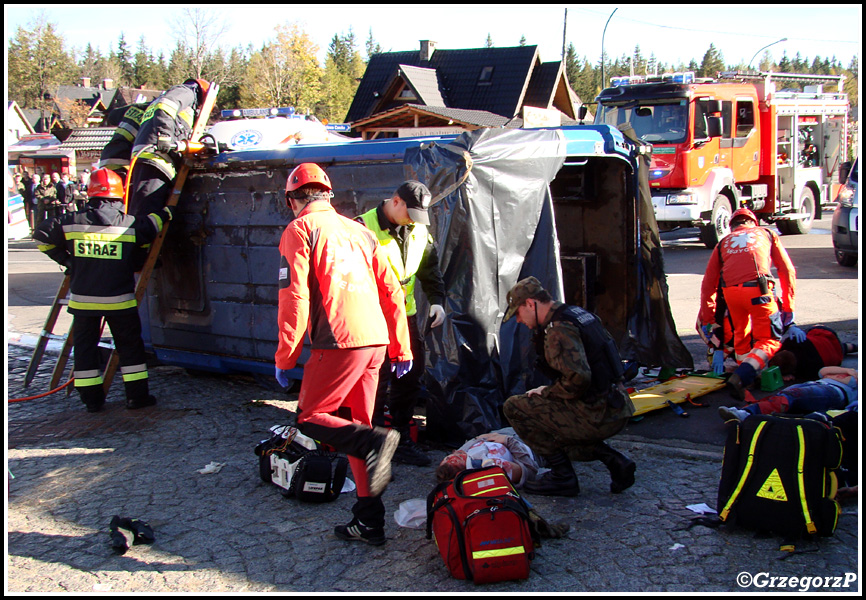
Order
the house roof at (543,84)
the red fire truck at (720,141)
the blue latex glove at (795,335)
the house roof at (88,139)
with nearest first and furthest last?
the blue latex glove at (795,335)
the red fire truck at (720,141)
the house roof at (88,139)
the house roof at (543,84)

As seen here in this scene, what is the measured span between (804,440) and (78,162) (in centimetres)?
3721

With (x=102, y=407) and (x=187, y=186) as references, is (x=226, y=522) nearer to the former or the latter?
(x=102, y=407)

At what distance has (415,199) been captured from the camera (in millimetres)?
4641

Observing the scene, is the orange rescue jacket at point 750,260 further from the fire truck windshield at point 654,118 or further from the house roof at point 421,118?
the house roof at point 421,118

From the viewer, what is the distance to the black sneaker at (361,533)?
12.1ft

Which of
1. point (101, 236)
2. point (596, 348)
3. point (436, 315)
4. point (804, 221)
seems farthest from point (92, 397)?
point (804, 221)

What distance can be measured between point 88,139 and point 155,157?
32535mm

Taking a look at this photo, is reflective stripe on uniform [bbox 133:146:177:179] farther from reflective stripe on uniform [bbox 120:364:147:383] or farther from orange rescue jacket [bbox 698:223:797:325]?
orange rescue jacket [bbox 698:223:797:325]

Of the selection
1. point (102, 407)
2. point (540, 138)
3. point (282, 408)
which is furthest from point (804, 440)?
point (102, 407)

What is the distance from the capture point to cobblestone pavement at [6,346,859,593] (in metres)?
3.39

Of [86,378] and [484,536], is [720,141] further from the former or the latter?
[484,536]

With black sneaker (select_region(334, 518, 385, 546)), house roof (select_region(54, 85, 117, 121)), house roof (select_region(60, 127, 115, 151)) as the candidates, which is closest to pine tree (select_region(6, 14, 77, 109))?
house roof (select_region(54, 85, 117, 121))

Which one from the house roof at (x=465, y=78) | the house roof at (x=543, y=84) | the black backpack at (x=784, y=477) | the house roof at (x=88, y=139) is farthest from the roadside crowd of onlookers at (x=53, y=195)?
the house roof at (x=543, y=84)

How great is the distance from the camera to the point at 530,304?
4.34m
